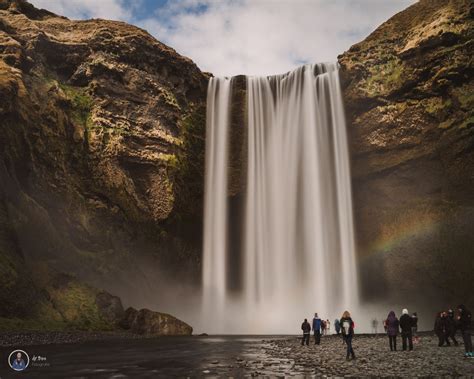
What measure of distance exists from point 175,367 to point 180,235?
1426 inches

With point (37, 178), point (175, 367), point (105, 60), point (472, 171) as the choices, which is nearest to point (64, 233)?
point (37, 178)

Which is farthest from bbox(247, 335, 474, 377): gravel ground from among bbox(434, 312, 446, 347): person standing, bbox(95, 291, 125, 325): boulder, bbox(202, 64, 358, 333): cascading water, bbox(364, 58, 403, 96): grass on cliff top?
bbox(364, 58, 403, 96): grass on cliff top

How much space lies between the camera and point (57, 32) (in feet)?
165

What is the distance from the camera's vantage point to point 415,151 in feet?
146

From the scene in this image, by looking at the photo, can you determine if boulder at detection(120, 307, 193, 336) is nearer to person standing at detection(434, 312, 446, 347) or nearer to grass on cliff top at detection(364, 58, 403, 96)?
person standing at detection(434, 312, 446, 347)

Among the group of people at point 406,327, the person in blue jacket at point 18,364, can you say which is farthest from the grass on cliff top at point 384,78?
the person in blue jacket at point 18,364

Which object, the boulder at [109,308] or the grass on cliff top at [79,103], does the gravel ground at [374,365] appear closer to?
the boulder at [109,308]

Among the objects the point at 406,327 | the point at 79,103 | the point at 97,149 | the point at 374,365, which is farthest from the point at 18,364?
the point at 79,103

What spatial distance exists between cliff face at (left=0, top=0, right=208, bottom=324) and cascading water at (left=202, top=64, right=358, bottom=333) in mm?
3114

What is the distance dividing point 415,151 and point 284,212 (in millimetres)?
15022
